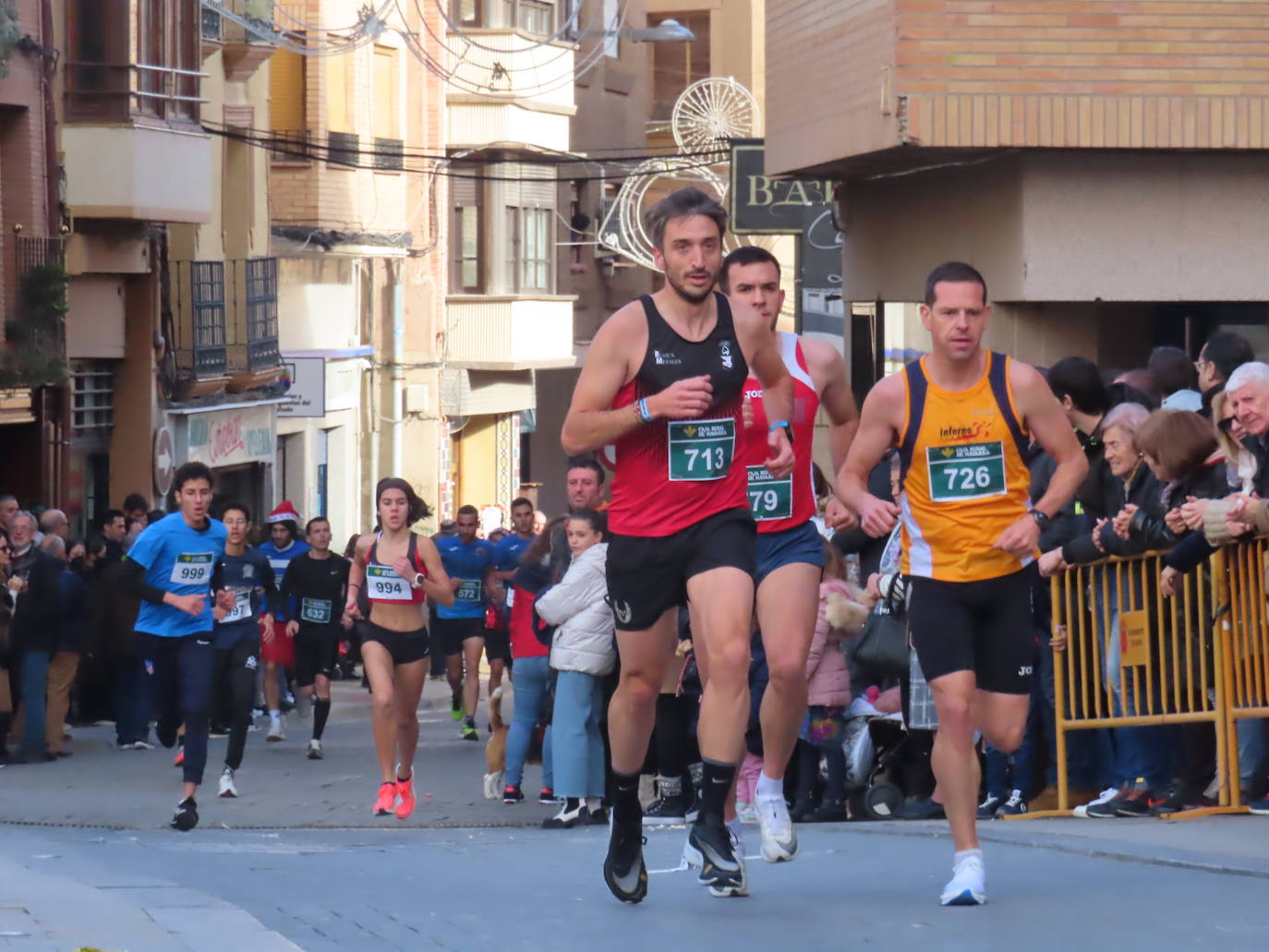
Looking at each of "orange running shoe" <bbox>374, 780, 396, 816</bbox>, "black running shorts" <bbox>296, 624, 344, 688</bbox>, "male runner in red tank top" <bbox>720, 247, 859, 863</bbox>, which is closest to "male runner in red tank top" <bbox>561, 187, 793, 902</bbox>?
"male runner in red tank top" <bbox>720, 247, 859, 863</bbox>

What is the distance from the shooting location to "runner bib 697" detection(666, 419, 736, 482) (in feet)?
24.0

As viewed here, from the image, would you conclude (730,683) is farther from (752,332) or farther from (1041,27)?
(1041,27)

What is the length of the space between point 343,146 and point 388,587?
2637 centimetres

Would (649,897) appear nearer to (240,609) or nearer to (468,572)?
(240,609)

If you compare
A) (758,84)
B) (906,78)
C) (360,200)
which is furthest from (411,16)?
(906,78)

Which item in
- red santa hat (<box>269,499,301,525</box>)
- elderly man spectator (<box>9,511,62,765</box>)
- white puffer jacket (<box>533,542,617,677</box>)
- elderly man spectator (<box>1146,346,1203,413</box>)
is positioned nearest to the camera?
elderly man spectator (<box>1146,346,1203,413</box>)

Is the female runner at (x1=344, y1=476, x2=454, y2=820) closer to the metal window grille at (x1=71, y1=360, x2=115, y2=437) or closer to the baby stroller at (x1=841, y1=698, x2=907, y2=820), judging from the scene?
the baby stroller at (x1=841, y1=698, x2=907, y2=820)

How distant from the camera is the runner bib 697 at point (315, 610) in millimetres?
20484

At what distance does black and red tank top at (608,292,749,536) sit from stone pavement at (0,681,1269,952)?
3.96 ft

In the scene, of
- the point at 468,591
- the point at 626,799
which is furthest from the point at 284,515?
the point at 626,799

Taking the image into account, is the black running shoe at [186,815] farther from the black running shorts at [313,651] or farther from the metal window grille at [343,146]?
the metal window grille at [343,146]

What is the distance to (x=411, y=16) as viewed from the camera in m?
42.4

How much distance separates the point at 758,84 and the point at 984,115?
36.7m

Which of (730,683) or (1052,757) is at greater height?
(730,683)
